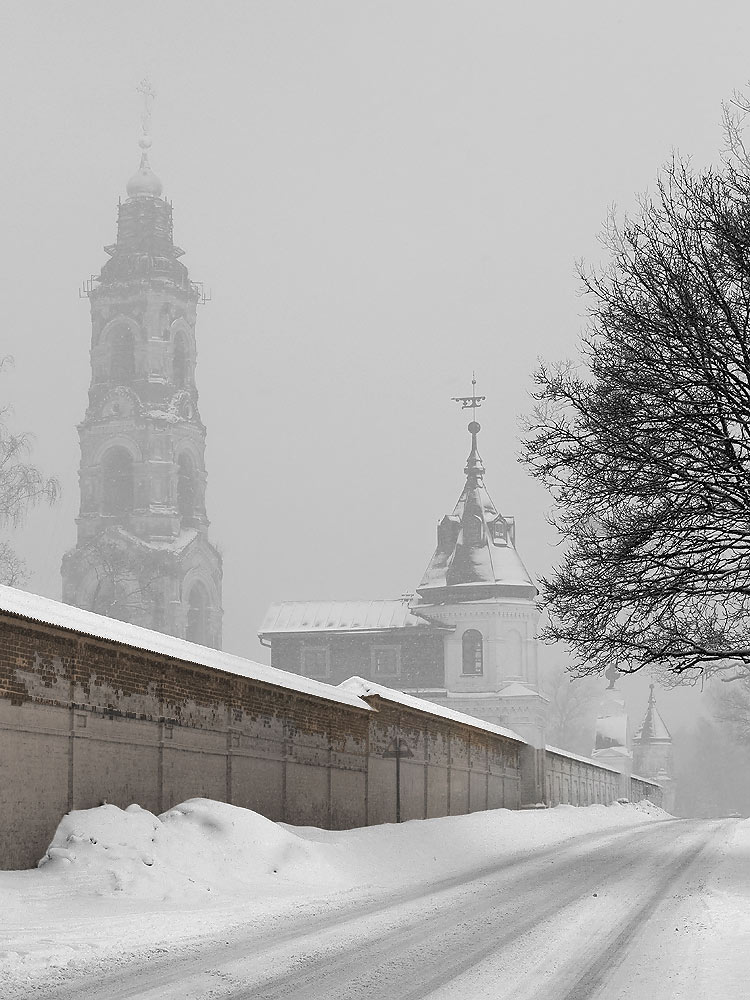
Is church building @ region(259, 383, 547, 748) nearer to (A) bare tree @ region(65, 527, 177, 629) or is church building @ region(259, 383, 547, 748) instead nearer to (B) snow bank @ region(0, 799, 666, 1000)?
(A) bare tree @ region(65, 527, 177, 629)

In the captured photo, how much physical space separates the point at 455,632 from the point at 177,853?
57334mm

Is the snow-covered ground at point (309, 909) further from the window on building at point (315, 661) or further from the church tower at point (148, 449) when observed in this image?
the church tower at point (148, 449)

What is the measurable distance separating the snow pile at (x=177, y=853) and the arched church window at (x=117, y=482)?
205 feet

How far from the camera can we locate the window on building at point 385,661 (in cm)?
7238

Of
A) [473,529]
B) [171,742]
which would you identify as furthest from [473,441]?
[171,742]

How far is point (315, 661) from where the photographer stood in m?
73.6

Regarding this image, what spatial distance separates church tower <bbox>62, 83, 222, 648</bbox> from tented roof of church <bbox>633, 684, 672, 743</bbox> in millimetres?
36965

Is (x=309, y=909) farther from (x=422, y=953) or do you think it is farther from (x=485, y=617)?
(x=485, y=617)

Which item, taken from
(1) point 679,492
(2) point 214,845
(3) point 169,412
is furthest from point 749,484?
(3) point 169,412

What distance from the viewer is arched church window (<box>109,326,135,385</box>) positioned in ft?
262

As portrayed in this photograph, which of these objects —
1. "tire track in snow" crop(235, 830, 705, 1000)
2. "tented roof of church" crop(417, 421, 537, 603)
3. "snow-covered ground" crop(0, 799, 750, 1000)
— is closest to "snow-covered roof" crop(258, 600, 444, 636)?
"tented roof of church" crop(417, 421, 537, 603)

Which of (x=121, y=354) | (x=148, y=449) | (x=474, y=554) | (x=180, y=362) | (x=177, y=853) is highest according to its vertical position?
(x=121, y=354)

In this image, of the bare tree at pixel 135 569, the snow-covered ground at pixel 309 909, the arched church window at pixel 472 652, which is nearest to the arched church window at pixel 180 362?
the bare tree at pixel 135 569

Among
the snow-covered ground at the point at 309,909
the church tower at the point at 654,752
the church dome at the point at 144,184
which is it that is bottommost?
the church tower at the point at 654,752
